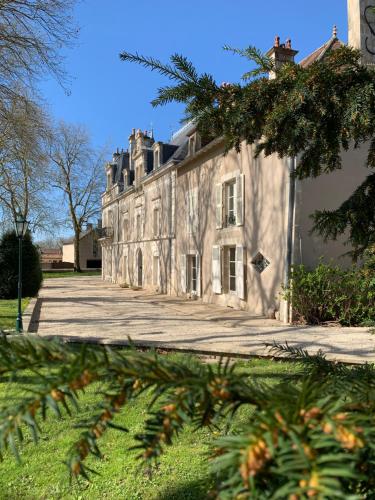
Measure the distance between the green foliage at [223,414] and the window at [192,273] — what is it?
16780mm

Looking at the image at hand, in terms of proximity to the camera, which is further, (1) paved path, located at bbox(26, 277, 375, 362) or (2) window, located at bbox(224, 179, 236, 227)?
(2) window, located at bbox(224, 179, 236, 227)

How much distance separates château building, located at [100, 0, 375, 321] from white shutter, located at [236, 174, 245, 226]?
31 mm

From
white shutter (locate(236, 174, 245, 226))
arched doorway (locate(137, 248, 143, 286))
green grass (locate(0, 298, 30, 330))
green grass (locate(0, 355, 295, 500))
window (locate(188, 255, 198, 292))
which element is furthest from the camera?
arched doorway (locate(137, 248, 143, 286))

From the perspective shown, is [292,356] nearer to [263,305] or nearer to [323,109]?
[323,109]

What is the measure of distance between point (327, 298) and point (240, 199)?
15.2ft

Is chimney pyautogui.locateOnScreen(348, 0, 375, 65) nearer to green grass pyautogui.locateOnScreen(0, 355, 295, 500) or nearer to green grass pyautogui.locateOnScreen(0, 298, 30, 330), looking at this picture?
green grass pyautogui.locateOnScreen(0, 355, 295, 500)

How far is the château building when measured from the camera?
10867mm

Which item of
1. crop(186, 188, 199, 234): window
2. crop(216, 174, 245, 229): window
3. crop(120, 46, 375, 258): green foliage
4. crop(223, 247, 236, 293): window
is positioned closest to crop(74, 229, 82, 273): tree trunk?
crop(186, 188, 199, 234): window

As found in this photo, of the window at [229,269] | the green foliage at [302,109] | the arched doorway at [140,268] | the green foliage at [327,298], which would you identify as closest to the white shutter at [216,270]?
the window at [229,269]

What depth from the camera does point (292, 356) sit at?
131cm

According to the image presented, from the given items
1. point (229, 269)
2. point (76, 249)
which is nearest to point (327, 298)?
point (229, 269)

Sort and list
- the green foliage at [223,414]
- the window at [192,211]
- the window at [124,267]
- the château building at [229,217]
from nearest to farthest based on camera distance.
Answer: the green foliage at [223,414], the château building at [229,217], the window at [192,211], the window at [124,267]

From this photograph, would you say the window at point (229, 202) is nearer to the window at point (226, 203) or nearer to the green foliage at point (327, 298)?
the window at point (226, 203)

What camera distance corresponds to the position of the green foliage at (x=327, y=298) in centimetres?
995
